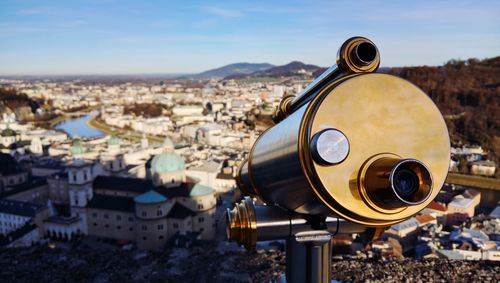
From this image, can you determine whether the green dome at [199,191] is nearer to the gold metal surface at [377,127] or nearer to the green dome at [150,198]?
the green dome at [150,198]

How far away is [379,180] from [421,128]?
0.78 ft

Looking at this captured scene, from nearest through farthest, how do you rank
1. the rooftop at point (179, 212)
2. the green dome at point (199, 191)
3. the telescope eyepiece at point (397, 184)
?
the telescope eyepiece at point (397, 184), the rooftop at point (179, 212), the green dome at point (199, 191)

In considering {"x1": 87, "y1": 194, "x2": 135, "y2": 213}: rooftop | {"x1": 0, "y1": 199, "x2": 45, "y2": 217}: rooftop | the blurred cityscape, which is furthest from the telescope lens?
{"x1": 0, "y1": 199, "x2": 45, "y2": 217}: rooftop

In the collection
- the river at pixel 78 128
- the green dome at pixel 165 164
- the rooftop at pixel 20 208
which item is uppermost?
the green dome at pixel 165 164

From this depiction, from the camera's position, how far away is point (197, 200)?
14406mm

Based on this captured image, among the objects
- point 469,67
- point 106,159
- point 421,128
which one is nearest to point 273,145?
point 421,128

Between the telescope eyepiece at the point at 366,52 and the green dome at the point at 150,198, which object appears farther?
A: the green dome at the point at 150,198

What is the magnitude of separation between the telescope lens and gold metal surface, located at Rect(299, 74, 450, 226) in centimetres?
12

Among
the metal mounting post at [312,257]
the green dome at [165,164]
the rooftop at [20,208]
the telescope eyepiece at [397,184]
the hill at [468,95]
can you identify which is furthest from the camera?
the hill at [468,95]

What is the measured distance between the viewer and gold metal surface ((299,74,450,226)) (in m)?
1.22

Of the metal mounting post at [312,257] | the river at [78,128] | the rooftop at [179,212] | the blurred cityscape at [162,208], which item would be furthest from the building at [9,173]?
the metal mounting post at [312,257]

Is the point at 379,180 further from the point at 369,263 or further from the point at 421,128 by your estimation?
the point at 369,263

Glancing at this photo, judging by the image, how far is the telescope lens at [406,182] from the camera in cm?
112

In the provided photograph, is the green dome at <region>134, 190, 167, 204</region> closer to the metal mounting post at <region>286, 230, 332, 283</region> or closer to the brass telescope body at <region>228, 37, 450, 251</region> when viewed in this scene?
the metal mounting post at <region>286, 230, 332, 283</region>
